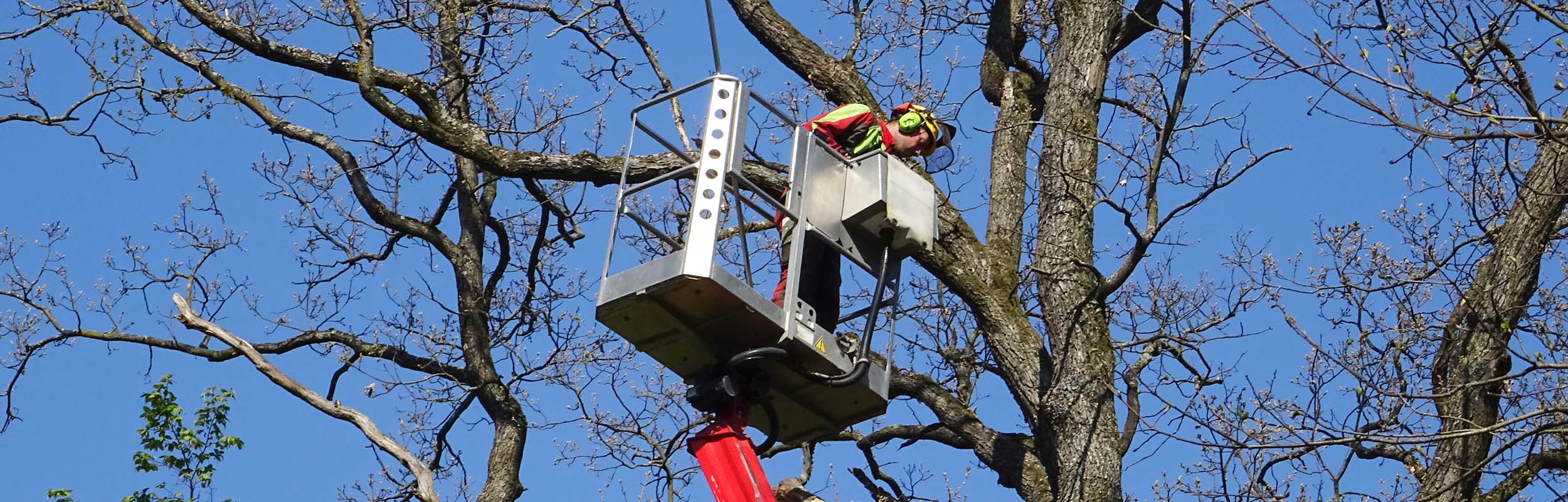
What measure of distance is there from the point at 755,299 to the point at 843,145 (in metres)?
1.69

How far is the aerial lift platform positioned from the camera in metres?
8.61

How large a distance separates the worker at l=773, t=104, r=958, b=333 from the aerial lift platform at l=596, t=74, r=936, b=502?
0.18 m

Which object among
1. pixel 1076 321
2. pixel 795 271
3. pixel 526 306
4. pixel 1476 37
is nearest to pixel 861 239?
pixel 795 271

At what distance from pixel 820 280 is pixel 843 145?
794mm

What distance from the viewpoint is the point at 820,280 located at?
31.7 ft

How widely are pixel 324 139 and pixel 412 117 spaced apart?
110 inches

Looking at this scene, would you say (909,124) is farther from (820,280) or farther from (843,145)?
(820,280)

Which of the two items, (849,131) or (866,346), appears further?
(849,131)

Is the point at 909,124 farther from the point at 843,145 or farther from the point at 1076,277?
the point at 1076,277

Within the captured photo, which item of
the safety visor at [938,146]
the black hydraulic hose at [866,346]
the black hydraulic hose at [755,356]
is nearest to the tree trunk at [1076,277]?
the safety visor at [938,146]

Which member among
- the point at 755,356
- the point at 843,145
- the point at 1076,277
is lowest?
the point at 755,356

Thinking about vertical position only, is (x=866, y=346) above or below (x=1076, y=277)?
below

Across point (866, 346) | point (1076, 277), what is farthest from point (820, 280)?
point (1076, 277)

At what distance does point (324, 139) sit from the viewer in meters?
14.4
